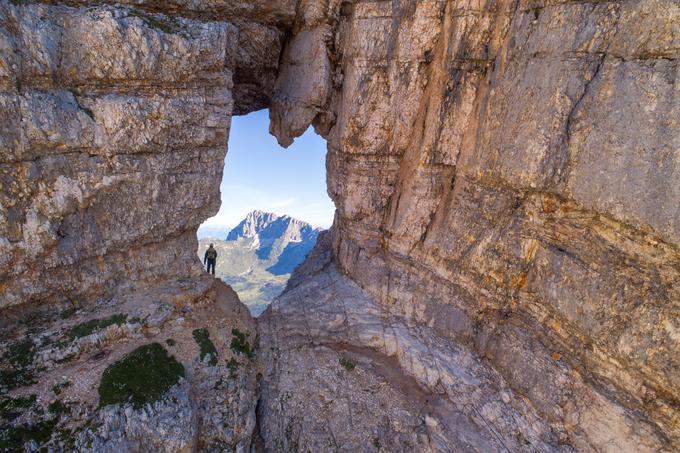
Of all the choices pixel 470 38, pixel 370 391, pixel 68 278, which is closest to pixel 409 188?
pixel 470 38

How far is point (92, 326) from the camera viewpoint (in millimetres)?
20609

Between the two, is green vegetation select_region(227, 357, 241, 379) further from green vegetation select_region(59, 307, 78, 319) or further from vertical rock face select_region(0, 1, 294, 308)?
green vegetation select_region(59, 307, 78, 319)

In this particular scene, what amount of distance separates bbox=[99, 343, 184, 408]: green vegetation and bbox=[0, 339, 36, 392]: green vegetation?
3356 millimetres

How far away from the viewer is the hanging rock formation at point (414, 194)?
51.8 ft

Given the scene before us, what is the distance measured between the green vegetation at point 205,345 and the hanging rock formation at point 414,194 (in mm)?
2997

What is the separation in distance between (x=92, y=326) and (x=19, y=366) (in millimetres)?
3322

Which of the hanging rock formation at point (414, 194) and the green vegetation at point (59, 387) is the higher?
the hanging rock formation at point (414, 194)

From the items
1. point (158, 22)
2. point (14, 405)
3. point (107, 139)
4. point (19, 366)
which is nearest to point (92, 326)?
point (19, 366)

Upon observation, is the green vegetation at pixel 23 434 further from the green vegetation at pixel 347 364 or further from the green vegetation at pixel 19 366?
the green vegetation at pixel 347 364

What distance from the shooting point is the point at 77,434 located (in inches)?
655

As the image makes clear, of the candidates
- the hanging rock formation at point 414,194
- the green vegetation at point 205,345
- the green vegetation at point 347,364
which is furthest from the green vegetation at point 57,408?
the green vegetation at point 347,364

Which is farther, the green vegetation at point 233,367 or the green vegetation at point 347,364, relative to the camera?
the green vegetation at point 347,364

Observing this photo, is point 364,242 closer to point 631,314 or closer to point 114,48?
point 631,314

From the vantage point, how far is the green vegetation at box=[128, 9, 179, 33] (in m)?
20.4
